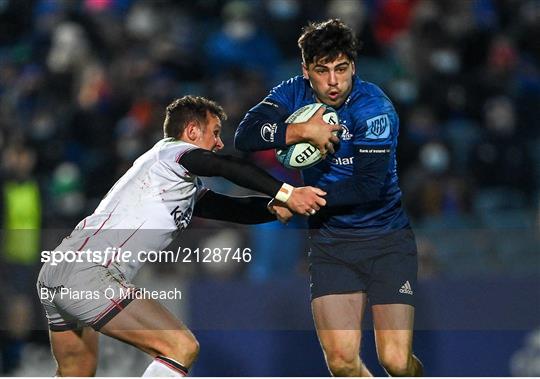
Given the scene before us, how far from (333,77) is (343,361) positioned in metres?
1.59

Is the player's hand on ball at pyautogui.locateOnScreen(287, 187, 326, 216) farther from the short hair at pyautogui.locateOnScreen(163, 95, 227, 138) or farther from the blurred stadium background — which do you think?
the blurred stadium background

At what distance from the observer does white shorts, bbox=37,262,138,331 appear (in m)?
6.40

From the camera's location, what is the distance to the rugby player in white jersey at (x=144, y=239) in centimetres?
637

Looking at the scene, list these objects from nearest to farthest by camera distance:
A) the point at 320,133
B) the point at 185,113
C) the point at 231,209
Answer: the point at 320,133 < the point at 185,113 < the point at 231,209

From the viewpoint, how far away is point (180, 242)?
9633 millimetres

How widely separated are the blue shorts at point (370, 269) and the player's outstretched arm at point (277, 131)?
0.63m

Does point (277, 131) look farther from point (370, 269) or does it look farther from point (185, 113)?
point (370, 269)

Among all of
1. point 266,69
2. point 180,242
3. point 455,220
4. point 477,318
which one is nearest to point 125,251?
point 180,242

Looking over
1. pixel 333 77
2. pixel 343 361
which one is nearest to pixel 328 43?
pixel 333 77

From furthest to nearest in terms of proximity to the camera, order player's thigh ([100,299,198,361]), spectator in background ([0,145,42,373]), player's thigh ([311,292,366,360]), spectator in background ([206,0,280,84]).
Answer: spectator in background ([206,0,280,84]) → spectator in background ([0,145,42,373]) → player's thigh ([311,292,366,360]) → player's thigh ([100,299,198,361])

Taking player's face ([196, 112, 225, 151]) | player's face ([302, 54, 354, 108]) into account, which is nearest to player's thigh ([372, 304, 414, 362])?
player's face ([302, 54, 354, 108])

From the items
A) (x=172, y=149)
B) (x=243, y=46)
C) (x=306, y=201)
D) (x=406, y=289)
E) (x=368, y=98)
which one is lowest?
(x=406, y=289)

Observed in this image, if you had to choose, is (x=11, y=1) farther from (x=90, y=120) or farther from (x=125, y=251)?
(x=125, y=251)

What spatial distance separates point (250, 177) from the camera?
21.2 ft
